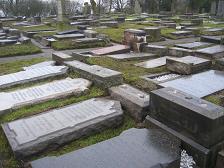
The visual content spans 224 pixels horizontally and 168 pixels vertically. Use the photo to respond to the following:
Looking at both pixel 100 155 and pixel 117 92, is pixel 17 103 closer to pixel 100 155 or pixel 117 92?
pixel 117 92

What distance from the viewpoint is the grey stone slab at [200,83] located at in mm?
4750

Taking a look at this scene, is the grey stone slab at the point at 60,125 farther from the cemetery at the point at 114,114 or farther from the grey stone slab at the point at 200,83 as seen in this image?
the grey stone slab at the point at 200,83

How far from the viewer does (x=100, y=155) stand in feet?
9.91

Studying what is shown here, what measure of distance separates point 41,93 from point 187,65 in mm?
3079

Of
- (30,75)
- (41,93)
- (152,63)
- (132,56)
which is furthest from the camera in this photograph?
(132,56)

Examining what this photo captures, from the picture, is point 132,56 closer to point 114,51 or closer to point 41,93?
point 114,51

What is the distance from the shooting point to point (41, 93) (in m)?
4.86

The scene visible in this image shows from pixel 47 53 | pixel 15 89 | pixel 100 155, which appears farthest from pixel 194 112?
pixel 47 53

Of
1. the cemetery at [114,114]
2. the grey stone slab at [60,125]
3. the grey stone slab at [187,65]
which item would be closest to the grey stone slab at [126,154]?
the cemetery at [114,114]

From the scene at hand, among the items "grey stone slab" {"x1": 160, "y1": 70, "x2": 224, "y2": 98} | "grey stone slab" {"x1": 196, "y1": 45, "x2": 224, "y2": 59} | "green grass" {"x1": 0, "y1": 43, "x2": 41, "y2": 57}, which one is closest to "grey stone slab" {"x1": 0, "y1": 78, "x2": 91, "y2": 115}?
"grey stone slab" {"x1": 160, "y1": 70, "x2": 224, "y2": 98}

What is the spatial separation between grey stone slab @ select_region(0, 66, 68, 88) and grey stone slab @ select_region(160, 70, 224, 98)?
2.44 meters

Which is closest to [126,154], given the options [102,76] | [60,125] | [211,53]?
[60,125]

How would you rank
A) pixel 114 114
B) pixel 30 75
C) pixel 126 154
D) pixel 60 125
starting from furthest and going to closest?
pixel 30 75 < pixel 114 114 < pixel 60 125 < pixel 126 154

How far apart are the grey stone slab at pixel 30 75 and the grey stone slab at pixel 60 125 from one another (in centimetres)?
180
